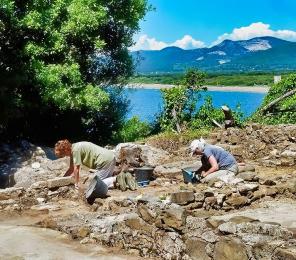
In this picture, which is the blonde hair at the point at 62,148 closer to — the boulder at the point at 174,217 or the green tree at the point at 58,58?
the boulder at the point at 174,217

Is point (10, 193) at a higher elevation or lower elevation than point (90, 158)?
lower

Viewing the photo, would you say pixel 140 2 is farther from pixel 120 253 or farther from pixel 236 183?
pixel 120 253

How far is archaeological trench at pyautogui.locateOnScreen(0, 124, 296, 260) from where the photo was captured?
7031mm

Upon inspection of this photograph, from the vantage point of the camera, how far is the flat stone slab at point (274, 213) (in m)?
8.23

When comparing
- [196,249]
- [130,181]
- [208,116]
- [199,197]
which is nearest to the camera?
[196,249]

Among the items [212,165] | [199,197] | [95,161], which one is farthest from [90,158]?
[199,197]

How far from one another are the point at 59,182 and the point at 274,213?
17.1ft

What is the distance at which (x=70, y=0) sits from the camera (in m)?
21.5

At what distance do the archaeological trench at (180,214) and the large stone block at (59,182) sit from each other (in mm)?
23

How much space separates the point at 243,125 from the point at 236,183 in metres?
9.24

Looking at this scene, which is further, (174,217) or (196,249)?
(174,217)

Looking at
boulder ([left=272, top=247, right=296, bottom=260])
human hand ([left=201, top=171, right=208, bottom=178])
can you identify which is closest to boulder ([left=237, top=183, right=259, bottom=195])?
human hand ([left=201, top=171, right=208, bottom=178])

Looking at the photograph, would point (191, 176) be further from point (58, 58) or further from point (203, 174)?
point (58, 58)

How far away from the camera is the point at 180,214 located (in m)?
8.09
